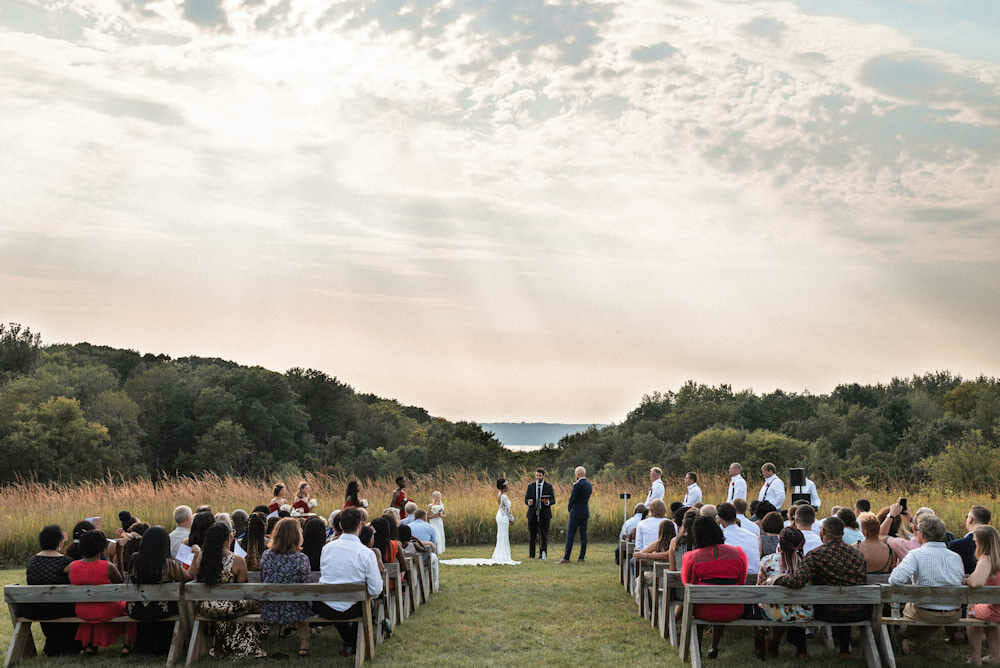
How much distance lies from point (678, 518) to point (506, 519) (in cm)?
703

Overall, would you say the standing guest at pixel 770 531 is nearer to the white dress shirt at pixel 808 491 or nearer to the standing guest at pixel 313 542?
the standing guest at pixel 313 542

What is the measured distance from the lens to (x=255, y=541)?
10.0 meters

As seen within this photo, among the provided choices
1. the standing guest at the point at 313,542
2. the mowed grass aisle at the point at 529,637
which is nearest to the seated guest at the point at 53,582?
the mowed grass aisle at the point at 529,637

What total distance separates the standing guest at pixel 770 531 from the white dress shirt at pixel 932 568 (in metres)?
1.46

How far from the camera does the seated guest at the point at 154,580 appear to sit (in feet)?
29.9

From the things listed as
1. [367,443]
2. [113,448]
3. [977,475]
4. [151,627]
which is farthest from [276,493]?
[367,443]

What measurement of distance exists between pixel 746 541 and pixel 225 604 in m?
5.43

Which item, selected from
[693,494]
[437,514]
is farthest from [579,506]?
[437,514]

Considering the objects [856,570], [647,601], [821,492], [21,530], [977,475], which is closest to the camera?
[856,570]

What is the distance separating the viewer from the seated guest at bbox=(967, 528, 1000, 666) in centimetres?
912

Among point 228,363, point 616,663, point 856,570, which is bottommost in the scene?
point 616,663

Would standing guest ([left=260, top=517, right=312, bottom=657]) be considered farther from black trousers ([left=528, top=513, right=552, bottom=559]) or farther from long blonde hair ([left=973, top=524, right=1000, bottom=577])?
black trousers ([left=528, top=513, right=552, bottom=559])

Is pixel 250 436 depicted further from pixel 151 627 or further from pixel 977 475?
pixel 151 627

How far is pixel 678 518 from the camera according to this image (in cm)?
1264
